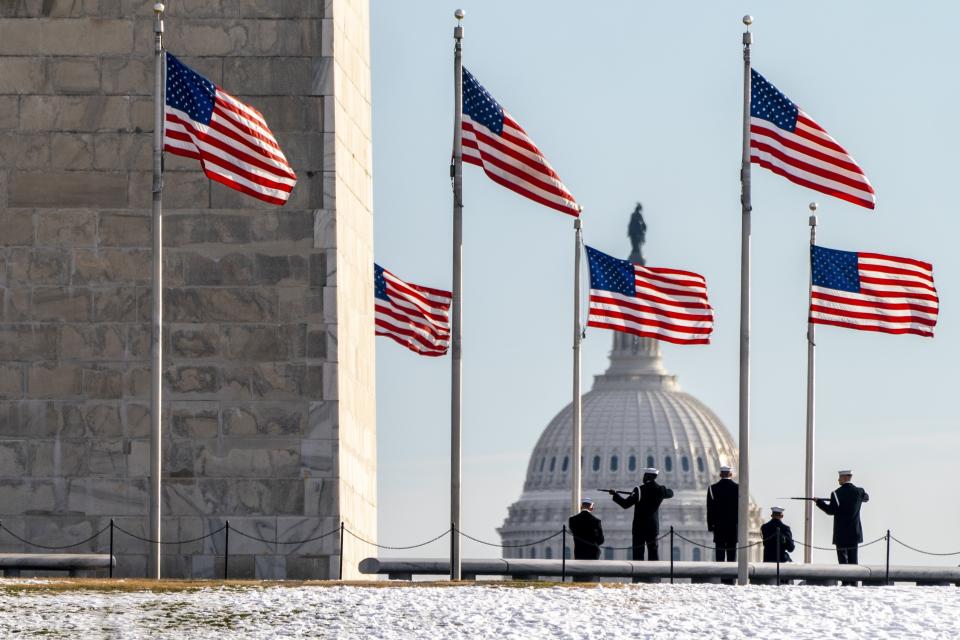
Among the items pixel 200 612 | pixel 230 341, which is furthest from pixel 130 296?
pixel 200 612

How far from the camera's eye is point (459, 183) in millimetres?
37156

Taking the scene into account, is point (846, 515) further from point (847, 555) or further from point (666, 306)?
point (666, 306)

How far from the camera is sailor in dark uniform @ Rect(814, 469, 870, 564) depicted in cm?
3906

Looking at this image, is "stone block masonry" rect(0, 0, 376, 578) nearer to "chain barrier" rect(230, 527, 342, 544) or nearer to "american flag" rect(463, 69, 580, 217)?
"chain barrier" rect(230, 527, 342, 544)

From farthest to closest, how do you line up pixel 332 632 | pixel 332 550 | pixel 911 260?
pixel 911 260 < pixel 332 550 < pixel 332 632

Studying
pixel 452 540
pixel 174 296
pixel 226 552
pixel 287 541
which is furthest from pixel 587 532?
pixel 174 296

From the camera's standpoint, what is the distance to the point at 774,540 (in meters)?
39.4

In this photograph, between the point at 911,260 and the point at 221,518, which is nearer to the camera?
the point at 221,518

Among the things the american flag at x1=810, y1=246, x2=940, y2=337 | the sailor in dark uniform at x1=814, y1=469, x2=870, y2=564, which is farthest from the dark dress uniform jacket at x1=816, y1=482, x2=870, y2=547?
the american flag at x1=810, y1=246, x2=940, y2=337

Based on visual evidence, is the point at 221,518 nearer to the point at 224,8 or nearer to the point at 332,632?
the point at 224,8

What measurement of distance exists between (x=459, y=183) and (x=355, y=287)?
2347 millimetres

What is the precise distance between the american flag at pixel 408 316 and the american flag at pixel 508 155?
8419 millimetres

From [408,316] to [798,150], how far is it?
1099cm

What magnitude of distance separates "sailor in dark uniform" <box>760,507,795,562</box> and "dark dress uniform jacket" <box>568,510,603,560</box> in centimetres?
231
